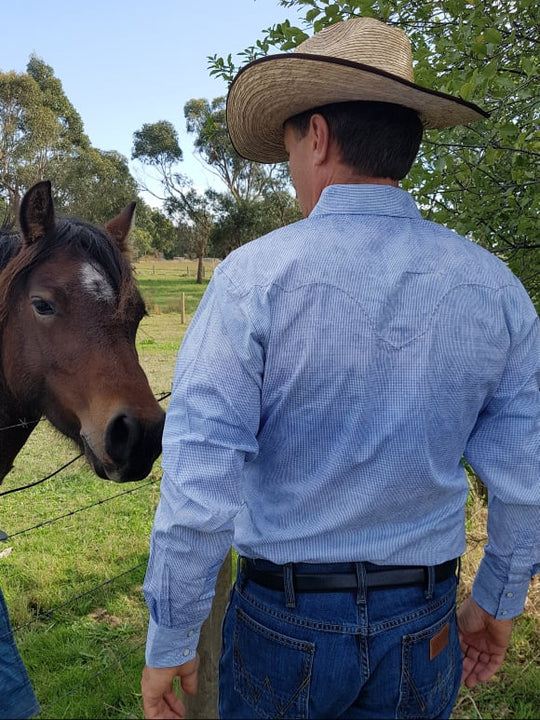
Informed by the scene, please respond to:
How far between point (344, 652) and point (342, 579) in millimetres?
151

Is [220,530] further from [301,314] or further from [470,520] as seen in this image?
[470,520]

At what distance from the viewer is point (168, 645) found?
1173mm

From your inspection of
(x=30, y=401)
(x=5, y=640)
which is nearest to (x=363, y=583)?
(x=5, y=640)

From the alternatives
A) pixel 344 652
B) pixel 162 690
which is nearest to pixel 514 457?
pixel 344 652

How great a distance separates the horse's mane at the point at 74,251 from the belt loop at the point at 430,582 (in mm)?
1450

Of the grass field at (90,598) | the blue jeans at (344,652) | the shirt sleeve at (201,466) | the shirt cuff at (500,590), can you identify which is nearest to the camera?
the shirt sleeve at (201,466)

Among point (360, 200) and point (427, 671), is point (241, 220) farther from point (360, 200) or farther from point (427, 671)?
point (427, 671)

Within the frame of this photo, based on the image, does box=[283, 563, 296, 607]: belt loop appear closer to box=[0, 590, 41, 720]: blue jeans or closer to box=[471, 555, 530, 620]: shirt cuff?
box=[471, 555, 530, 620]: shirt cuff

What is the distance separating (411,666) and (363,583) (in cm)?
23

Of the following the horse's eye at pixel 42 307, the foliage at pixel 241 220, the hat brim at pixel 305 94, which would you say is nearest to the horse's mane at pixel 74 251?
the horse's eye at pixel 42 307

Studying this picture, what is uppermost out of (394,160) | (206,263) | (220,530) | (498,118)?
(498,118)

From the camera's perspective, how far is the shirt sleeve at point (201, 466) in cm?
112

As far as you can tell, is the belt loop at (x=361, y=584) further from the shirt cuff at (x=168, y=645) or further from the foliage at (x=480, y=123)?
the foliage at (x=480, y=123)

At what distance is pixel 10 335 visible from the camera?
2.22 metres
